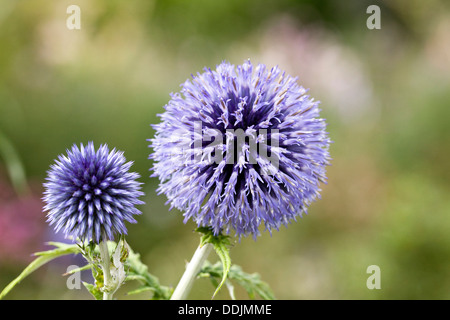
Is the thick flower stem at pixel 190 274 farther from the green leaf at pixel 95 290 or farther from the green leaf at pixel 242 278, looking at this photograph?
the green leaf at pixel 95 290

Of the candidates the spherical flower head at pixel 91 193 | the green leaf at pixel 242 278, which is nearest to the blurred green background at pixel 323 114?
the spherical flower head at pixel 91 193

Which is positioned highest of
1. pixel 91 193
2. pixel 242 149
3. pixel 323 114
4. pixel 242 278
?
pixel 323 114

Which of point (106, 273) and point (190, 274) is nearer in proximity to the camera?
point (106, 273)

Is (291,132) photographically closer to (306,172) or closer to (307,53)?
(306,172)

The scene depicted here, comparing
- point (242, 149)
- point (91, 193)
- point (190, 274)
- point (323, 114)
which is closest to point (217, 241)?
point (190, 274)

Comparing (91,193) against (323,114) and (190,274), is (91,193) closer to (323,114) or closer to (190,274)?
(190,274)

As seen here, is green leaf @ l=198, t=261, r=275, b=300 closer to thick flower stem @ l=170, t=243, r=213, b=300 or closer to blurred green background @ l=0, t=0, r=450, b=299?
thick flower stem @ l=170, t=243, r=213, b=300

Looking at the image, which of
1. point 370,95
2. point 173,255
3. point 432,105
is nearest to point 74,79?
point 173,255
